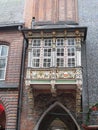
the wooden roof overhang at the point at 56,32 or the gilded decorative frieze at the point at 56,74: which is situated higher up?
the wooden roof overhang at the point at 56,32

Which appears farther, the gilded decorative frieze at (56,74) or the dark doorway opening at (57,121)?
the dark doorway opening at (57,121)

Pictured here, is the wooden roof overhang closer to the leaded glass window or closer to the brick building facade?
the brick building facade

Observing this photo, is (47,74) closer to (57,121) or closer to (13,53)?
(13,53)

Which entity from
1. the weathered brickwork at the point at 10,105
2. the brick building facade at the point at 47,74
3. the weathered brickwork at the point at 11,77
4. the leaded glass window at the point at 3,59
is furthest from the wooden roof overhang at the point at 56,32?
the weathered brickwork at the point at 10,105

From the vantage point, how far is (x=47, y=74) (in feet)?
40.5

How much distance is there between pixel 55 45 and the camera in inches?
518

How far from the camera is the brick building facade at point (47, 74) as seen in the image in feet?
40.4

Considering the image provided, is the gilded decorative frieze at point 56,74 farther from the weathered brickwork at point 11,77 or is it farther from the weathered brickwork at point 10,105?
the weathered brickwork at point 10,105

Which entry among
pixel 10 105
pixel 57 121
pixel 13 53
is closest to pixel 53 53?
pixel 13 53

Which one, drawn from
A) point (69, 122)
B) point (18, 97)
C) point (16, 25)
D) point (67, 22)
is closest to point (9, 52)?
point (16, 25)

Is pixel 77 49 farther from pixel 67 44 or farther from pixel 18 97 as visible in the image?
pixel 18 97

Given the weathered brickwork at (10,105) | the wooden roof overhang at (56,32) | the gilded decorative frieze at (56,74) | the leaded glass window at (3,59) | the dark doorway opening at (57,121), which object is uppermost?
the wooden roof overhang at (56,32)

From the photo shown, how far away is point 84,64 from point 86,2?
4337 mm

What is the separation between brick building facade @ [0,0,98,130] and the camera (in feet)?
40.4
